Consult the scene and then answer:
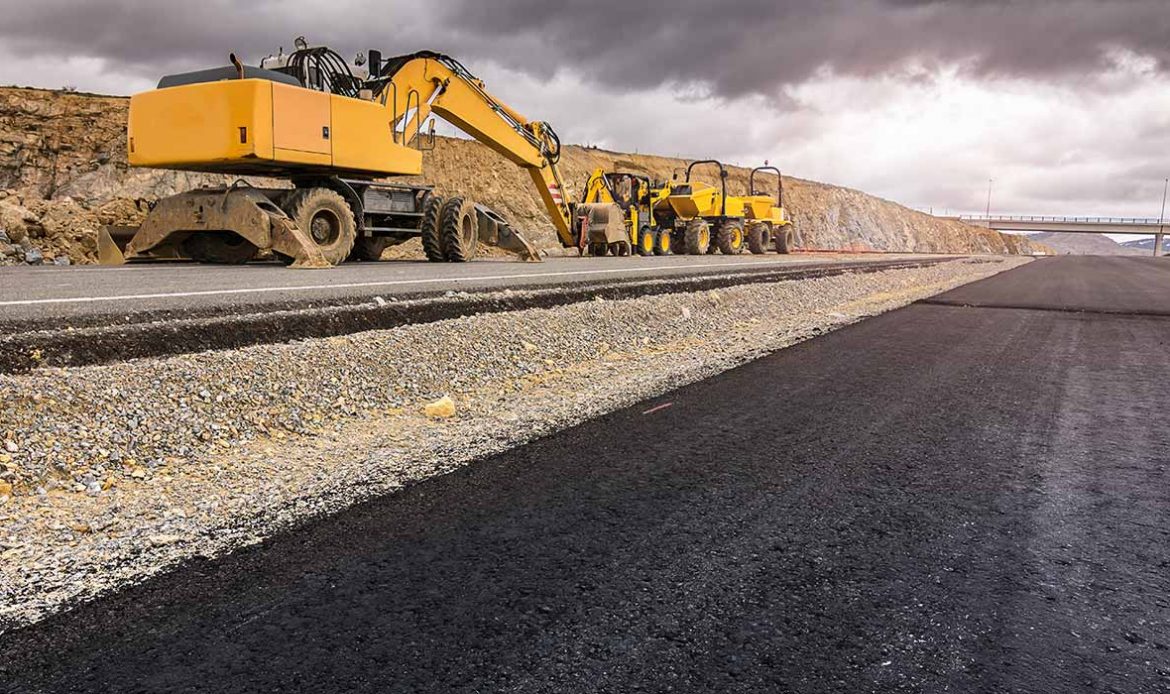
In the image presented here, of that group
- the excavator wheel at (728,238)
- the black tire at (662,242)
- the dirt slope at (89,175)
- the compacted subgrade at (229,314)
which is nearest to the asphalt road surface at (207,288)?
the compacted subgrade at (229,314)

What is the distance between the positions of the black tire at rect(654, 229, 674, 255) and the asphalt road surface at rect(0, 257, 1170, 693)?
2267 centimetres

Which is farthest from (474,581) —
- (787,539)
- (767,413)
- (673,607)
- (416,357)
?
(416,357)

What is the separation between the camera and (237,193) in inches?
448

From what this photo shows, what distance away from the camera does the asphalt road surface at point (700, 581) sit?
155 centimetres

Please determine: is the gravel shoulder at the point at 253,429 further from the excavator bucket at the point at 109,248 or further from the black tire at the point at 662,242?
the black tire at the point at 662,242

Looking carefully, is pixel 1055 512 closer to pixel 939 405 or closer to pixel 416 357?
pixel 939 405

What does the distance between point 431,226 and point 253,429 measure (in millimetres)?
11642

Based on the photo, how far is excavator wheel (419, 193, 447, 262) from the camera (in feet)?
48.5

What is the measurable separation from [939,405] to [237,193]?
10747mm

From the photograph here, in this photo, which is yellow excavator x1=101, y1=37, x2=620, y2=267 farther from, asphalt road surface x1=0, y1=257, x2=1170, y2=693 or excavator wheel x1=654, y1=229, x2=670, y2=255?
excavator wheel x1=654, y1=229, x2=670, y2=255

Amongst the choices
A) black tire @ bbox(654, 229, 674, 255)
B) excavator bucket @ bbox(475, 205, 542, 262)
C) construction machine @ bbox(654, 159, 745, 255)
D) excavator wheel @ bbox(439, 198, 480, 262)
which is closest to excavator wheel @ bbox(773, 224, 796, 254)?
construction machine @ bbox(654, 159, 745, 255)

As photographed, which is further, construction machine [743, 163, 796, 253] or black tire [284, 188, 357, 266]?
construction machine [743, 163, 796, 253]

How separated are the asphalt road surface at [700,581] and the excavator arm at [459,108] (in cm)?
1168

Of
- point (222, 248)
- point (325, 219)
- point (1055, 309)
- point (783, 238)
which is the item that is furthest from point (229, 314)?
point (783, 238)
